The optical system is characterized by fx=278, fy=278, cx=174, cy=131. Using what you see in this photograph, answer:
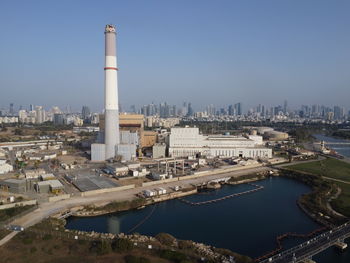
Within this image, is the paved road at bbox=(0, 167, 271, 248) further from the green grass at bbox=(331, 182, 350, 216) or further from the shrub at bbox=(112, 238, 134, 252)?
the green grass at bbox=(331, 182, 350, 216)

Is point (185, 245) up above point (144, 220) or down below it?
above

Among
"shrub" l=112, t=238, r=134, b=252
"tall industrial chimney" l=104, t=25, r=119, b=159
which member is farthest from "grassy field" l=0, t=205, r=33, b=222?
"tall industrial chimney" l=104, t=25, r=119, b=159

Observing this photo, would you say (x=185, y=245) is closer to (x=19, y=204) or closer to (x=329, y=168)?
(x=19, y=204)

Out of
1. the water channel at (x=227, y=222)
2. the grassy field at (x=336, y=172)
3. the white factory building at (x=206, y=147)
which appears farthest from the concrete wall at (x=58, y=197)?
the white factory building at (x=206, y=147)

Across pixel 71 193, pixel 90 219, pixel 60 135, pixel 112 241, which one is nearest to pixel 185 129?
pixel 71 193

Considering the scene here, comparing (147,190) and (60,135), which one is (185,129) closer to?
(147,190)

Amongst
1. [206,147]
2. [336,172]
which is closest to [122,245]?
[336,172]
